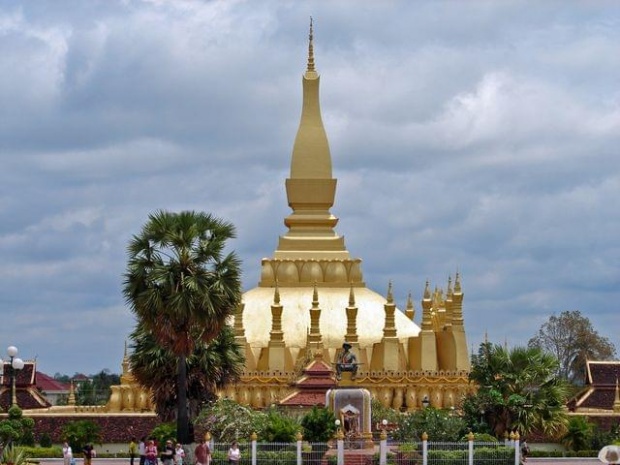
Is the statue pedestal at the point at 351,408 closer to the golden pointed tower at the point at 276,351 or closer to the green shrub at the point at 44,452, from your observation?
the green shrub at the point at 44,452

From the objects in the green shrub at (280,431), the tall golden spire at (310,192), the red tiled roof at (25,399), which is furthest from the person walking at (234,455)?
the tall golden spire at (310,192)

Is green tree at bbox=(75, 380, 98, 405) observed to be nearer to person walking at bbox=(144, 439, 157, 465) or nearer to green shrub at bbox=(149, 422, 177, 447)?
green shrub at bbox=(149, 422, 177, 447)

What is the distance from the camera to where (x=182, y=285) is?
45531mm

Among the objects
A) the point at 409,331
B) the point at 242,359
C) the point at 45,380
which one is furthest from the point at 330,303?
the point at 45,380

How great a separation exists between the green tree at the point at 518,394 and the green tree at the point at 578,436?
19.9 feet

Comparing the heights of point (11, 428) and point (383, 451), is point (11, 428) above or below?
above

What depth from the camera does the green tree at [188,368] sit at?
50750 millimetres

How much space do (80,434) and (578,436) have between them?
55.0 feet

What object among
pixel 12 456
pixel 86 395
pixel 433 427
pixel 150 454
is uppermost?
pixel 86 395

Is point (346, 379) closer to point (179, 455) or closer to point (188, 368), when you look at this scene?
point (188, 368)

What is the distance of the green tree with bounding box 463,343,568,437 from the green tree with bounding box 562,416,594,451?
19.9 ft

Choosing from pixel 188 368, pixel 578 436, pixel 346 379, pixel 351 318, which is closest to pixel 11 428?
pixel 188 368

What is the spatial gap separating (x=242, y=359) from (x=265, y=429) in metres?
5.37

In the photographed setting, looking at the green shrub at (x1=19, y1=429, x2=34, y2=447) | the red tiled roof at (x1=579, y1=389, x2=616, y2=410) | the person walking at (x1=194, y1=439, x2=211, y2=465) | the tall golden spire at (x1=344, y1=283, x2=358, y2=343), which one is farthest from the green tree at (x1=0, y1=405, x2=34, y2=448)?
the red tiled roof at (x1=579, y1=389, x2=616, y2=410)
